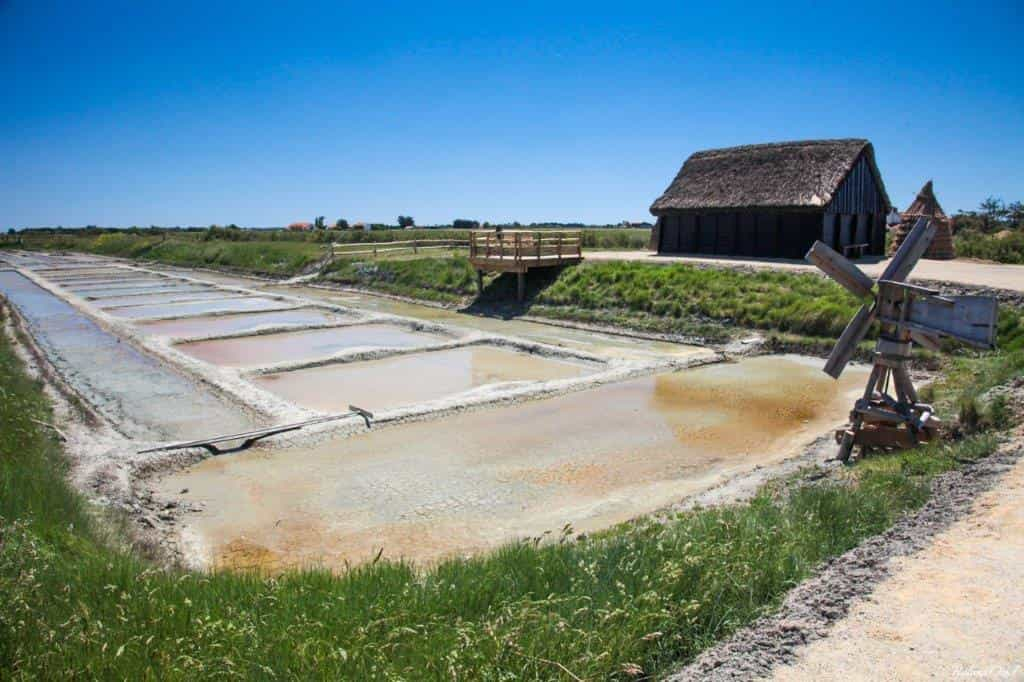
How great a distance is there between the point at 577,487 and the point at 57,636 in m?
6.47

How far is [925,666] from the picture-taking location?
3.91 metres

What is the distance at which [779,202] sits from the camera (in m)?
25.8

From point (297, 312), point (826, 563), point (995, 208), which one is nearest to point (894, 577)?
point (826, 563)

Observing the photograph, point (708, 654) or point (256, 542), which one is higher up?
point (708, 654)

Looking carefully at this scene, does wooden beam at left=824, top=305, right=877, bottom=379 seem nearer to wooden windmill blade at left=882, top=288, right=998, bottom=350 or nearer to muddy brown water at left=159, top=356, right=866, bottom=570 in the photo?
wooden windmill blade at left=882, top=288, right=998, bottom=350

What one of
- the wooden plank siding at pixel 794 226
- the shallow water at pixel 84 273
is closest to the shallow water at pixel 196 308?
the shallow water at pixel 84 273

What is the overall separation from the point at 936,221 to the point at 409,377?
68.8 ft

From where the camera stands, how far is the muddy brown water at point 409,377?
14039 millimetres

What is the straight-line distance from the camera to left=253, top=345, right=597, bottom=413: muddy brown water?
553 inches

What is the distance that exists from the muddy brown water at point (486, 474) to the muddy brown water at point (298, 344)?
24.5 feet

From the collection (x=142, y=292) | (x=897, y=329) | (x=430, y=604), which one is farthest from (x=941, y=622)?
(x=142, y=292)

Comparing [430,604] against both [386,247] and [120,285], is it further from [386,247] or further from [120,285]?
[120,285]

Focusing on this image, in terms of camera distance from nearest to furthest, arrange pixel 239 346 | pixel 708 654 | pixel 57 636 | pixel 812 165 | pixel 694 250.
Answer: pixel 57 636, pixel 708 654, pixel 239 346, pixel 812 165, pixel 694 250

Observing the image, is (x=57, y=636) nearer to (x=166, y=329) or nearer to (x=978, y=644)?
(x=978, y=644)
